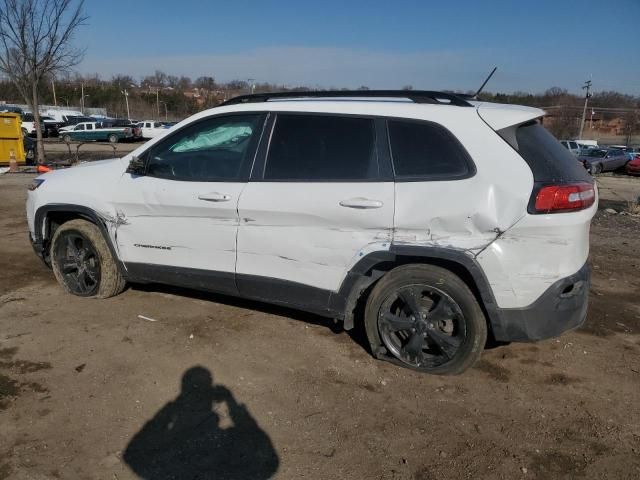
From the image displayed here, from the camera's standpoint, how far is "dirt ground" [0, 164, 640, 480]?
8.76 feet

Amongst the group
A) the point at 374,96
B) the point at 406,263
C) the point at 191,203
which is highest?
the point at 374,96

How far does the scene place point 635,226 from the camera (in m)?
9.23

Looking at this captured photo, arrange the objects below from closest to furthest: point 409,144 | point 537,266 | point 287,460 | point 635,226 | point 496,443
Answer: point 287,460 → point 496,443 → point 537,266 → point 409,144 → point 635,226

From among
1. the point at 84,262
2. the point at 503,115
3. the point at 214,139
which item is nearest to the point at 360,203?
the point at 503,115

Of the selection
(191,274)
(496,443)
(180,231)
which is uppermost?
(180,231)

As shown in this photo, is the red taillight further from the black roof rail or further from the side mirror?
the side mirror

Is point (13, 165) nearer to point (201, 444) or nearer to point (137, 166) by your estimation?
point (137, 166)

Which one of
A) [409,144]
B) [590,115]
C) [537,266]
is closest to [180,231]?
[409,144]

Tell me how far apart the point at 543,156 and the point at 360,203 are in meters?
1.16

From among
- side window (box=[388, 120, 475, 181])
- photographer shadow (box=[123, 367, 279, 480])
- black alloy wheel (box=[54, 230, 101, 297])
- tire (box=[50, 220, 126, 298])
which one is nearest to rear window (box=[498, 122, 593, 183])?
side window (box=[388, 120, 475, 181])

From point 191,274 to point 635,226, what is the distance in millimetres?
8372

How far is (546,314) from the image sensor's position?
3.19 metres

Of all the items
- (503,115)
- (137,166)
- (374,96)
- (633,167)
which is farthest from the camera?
(633,167)

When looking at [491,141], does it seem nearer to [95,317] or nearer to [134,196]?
[134,196]
